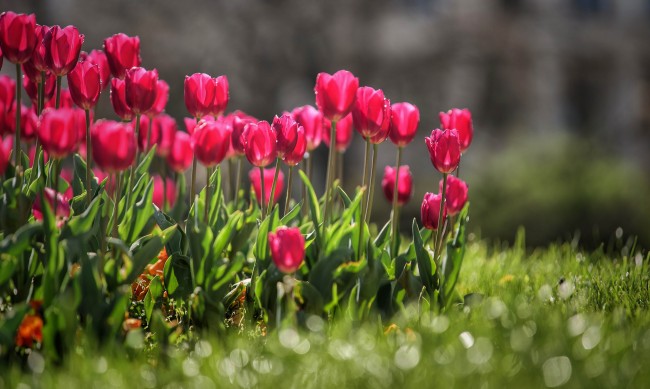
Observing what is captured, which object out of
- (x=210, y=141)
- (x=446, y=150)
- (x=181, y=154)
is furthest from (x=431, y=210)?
(x=181, y=154)

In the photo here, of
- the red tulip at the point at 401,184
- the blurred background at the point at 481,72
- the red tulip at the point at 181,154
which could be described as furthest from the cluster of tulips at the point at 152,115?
the blurred background at the point at 481,72

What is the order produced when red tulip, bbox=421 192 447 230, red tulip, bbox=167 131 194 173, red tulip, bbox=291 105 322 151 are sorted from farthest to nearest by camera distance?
red tulip, bbox=167 131 194 173 < red tulip, bbox=291 105 322 151 < red tulip, bbox=421 192 447 230

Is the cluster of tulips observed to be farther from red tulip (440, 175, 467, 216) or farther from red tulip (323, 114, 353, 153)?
red tulip (323, 114, 353, 153)

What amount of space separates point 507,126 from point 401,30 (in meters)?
3.55

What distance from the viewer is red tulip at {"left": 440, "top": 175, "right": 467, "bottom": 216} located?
3271mm

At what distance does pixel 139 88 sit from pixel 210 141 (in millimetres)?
310

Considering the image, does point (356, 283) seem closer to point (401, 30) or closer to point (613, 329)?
point (613, 329)

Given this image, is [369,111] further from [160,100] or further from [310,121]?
[160,100]

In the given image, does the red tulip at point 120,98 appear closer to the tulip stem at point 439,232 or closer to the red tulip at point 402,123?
the red tulip at point 402,123

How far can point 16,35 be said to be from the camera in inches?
113

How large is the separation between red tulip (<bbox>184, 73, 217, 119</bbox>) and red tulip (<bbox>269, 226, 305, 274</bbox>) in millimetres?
693

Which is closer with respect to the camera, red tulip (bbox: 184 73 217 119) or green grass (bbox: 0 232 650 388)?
green grass (bbox: 0 232 650 388)

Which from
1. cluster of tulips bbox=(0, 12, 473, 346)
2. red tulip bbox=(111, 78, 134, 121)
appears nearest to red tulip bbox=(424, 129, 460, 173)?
cluster of tulips bbox=(0, 12, 473, 346)

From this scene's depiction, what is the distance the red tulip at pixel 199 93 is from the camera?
10.1 feet
